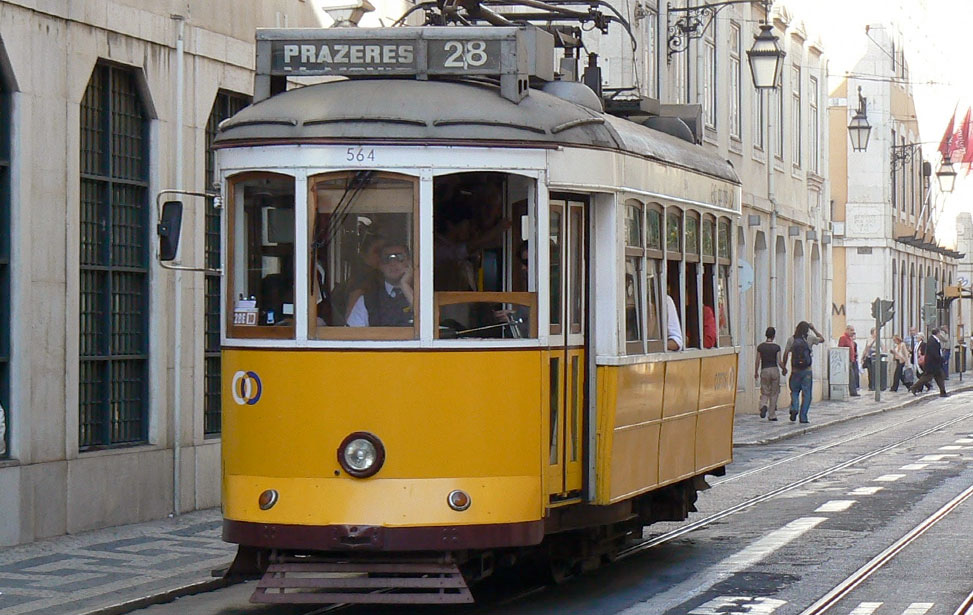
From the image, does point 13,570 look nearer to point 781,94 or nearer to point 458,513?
point 458,513

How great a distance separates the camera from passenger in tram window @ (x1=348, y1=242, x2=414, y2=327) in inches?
390

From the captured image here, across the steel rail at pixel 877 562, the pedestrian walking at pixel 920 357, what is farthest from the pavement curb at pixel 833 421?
the steel rail at pixel 877 562

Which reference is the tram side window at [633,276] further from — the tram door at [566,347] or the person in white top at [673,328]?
the person in white top at [673,328]

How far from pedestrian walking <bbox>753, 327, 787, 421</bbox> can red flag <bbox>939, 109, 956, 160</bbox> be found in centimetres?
2549

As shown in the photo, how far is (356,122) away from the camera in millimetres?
9961

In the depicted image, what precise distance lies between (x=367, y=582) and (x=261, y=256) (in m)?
1.89

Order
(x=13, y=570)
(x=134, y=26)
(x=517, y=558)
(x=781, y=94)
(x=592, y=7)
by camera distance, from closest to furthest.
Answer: (x=517, y=558) < (x=13, y=570) < (x=592, y=7) < (x=134, y=26) < (x=781, y=94)

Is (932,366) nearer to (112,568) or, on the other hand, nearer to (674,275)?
(674,275)

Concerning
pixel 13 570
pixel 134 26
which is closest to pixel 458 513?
pixel 13 570

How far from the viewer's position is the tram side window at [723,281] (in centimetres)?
1348

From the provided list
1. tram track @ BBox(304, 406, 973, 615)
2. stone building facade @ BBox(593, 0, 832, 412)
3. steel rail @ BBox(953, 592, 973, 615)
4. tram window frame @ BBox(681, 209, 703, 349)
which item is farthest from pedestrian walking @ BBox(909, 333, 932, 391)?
steel rail @ BBox(953, 592, 973, 615)

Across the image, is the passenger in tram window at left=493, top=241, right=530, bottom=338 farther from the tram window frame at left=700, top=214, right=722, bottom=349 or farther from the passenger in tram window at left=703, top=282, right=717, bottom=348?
the passenger in tram window at left=703, top=282, right=717, bottom=348

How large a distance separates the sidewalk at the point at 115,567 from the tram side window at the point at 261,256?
209cm

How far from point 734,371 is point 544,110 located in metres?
4.53
